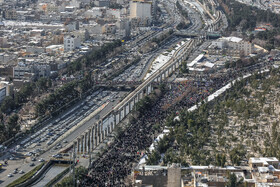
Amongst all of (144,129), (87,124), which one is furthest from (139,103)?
(144,129)

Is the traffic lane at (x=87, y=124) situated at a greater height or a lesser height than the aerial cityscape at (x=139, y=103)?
lesser

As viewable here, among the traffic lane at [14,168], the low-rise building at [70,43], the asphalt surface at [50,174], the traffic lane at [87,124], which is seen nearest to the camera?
the asphalt surface at [50,174]

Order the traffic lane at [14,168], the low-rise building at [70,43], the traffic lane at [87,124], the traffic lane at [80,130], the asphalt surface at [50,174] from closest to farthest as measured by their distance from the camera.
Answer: the asphalt surface at [50,174]
the traffic lane at [14,168]
the traffic lane at [80,130]
the traffic lane at [87,124]
the low-rise building at [70,43]

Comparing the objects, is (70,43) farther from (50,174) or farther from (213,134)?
(50,174)

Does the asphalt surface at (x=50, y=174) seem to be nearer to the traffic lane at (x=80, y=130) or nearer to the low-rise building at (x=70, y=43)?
the traffic lane at (x=80, y=130)

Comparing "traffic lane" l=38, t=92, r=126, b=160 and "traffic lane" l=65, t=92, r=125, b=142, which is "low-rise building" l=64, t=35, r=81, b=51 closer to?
"traffic lane" l=65, t=92, r=125, b=142

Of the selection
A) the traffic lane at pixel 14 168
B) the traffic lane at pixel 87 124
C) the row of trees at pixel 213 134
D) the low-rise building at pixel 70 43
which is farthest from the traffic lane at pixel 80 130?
the low-rise building at pixel 70 43

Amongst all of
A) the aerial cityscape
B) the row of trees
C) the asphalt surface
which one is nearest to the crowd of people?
the aerial cityscape
